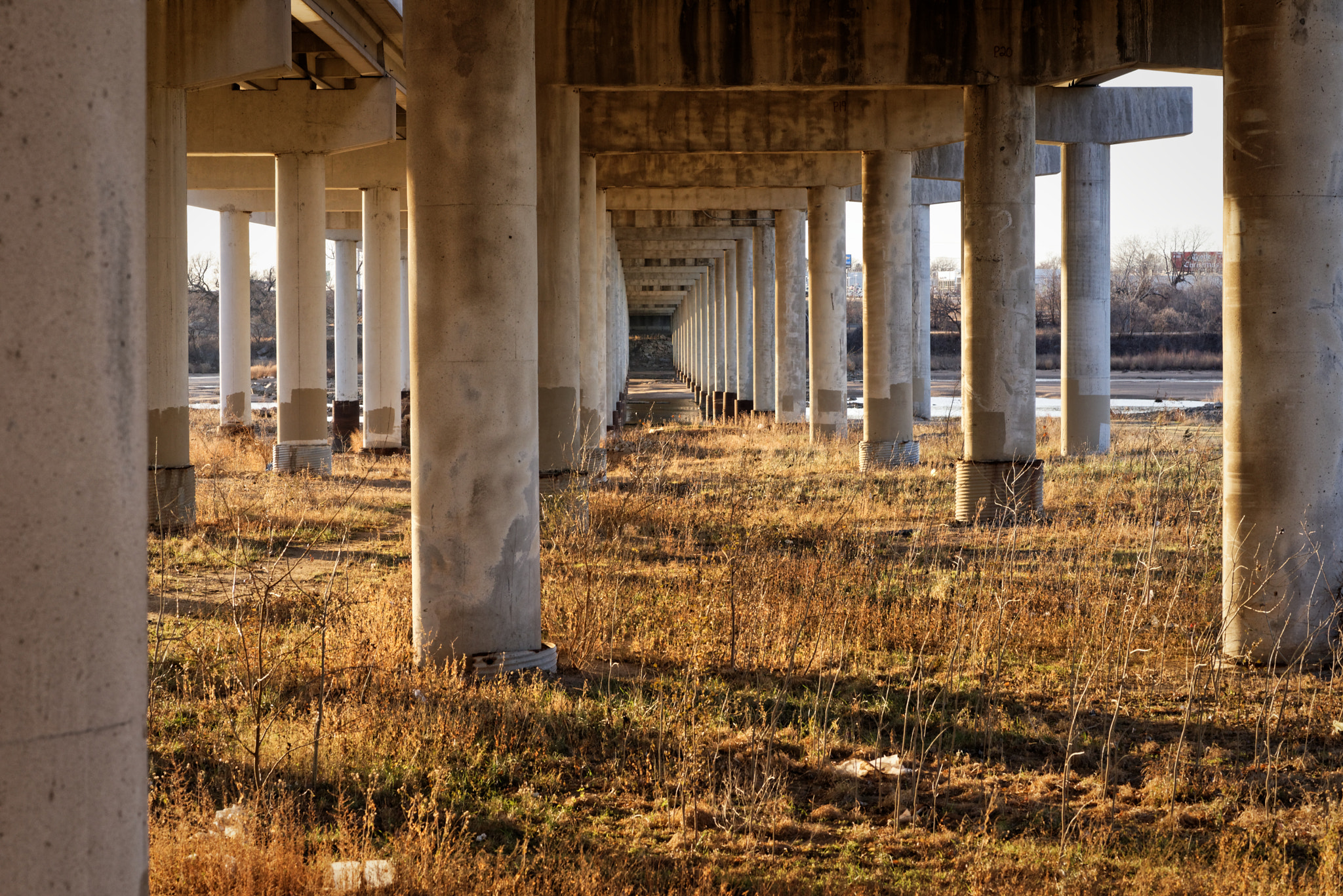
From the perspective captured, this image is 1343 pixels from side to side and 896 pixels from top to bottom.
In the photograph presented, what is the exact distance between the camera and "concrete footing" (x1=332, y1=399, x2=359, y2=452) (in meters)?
31.1

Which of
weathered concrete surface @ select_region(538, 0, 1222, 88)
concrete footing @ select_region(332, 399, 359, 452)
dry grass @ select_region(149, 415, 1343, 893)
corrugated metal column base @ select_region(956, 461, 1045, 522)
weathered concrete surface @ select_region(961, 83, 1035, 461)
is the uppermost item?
weathered concrete surface @ select_region(538, 0, 1222, 88)

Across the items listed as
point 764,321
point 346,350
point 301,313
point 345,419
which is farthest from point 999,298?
point 346,350

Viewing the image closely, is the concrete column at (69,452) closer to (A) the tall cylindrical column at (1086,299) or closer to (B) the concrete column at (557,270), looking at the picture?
(B) the concrete column at (557,270)

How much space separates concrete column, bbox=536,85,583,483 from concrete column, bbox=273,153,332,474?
6541 mm

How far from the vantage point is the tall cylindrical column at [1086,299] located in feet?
74.1

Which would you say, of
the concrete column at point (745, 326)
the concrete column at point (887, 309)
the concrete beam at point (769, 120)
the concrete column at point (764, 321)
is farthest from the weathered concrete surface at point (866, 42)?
the concrete column at point (745, 326)

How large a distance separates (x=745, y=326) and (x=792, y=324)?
39.1ft

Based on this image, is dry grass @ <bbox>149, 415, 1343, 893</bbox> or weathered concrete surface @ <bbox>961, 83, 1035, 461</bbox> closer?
dry grass @ <bbox>149, 415, 1343, 893</bbox>

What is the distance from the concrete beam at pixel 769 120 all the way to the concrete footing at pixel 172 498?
8990mm

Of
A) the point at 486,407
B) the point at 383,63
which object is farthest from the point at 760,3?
the point at 486,407

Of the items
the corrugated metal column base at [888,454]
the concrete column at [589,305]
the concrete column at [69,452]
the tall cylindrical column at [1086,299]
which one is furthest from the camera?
the tall cylindrical column at [1086,299]

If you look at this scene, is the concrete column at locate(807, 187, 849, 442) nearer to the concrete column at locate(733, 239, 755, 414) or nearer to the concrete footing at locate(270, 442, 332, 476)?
the concrete footing at locate(270, 442, 332, 476)

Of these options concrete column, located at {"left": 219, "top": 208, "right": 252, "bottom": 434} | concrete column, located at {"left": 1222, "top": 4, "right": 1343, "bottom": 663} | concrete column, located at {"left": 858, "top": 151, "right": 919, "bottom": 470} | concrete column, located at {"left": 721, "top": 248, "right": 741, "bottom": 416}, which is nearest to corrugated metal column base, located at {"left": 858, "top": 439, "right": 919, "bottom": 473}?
concrete column, located at {"left": 858, "top": 151, "right": 919, "bottom": 470}

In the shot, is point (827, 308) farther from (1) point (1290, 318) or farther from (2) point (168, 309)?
(1) point (1290, 318)
